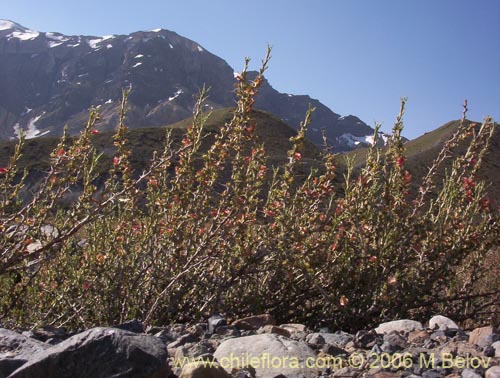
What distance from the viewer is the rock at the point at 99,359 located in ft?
6.33

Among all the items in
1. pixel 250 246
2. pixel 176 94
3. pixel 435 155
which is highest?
pixel 176 94

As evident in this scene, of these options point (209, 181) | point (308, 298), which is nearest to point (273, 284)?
point (308, 298)

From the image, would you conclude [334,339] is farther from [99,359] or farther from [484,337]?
[99,359]

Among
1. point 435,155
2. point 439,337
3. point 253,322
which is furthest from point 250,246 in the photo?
point 435,155

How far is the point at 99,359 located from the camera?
199cm

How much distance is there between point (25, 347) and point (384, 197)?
2.52 meters

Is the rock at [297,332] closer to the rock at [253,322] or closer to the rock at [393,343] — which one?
the rock at [253,322]

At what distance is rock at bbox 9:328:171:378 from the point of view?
1.93m

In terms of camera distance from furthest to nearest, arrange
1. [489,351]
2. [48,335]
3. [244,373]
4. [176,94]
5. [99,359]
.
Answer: [176,94] < [48,335] < [489,351] < [244,373] < [99,359]

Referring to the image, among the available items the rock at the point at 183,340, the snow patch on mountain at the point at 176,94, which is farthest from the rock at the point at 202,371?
the snow patch on mountain at the point at 176,94

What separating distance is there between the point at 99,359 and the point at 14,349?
63 centimetres

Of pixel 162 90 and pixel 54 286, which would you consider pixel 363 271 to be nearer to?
pixel 54 286

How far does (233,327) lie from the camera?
3.03 m

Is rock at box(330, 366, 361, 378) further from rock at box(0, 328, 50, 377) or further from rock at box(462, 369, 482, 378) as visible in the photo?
rock at box(0, 328, 50, 377)
